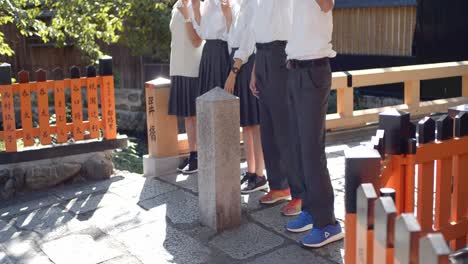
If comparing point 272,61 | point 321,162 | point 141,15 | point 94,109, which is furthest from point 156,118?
point 141,15

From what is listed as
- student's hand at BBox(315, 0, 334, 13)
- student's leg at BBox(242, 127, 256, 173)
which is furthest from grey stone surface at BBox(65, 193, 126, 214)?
student's hand at BBox(315, 0, 334, 13)

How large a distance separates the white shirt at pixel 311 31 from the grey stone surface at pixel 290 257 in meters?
1.27

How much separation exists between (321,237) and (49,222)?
222cm

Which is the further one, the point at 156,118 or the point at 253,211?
the point at 156,118

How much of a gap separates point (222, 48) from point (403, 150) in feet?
8.39

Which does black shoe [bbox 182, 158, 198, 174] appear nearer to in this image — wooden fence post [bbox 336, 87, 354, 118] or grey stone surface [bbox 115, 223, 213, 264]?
grey stone surface [bbox 115, 223, 213, 264]

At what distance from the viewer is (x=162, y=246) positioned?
4164 millimetres

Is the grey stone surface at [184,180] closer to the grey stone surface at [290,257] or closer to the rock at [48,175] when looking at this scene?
the rock at [48,175]

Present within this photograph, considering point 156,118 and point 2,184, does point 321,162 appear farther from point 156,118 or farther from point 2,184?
point 2,184

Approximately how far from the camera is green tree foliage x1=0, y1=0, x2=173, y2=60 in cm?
687

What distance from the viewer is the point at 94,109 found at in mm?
6031

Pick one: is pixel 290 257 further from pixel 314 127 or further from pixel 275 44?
pixel 275 44

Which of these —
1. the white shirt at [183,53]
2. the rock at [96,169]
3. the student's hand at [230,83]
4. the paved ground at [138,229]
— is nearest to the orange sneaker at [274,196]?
the paved ground at [138,229]

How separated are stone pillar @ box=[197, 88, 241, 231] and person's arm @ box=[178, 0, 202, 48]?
143 cm
